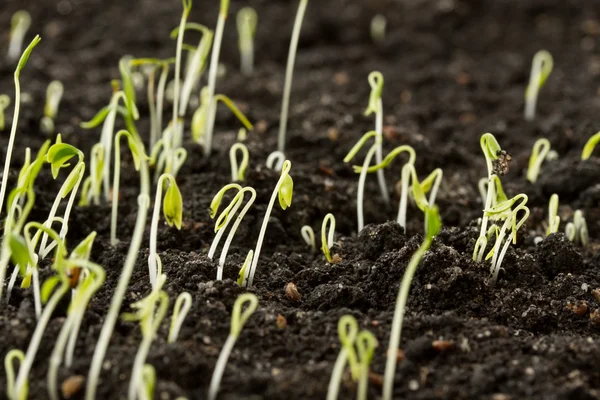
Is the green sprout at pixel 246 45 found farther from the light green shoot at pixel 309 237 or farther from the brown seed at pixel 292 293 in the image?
the brown seed at pixel 292 293

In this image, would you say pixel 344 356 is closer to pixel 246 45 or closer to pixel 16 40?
pixel 246 45

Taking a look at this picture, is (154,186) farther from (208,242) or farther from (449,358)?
(449,358)

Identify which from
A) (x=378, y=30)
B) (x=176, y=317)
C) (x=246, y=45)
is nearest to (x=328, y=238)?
(x=176, y=317)

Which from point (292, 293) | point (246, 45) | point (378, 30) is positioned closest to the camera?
point (292, 293)

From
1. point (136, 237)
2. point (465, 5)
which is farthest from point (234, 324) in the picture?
point (465, 5)

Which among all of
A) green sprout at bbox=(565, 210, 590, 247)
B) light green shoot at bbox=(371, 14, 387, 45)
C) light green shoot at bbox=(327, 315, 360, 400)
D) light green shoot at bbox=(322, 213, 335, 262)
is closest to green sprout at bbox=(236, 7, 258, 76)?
light green shoot at bbox=(371, 14, 387, 45)

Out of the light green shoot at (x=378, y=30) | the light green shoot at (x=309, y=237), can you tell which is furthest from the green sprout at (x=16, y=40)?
the light green shoot at (x=309, y=237)

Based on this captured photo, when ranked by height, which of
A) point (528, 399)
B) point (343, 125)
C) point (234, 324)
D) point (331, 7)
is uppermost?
point (331, 7)
